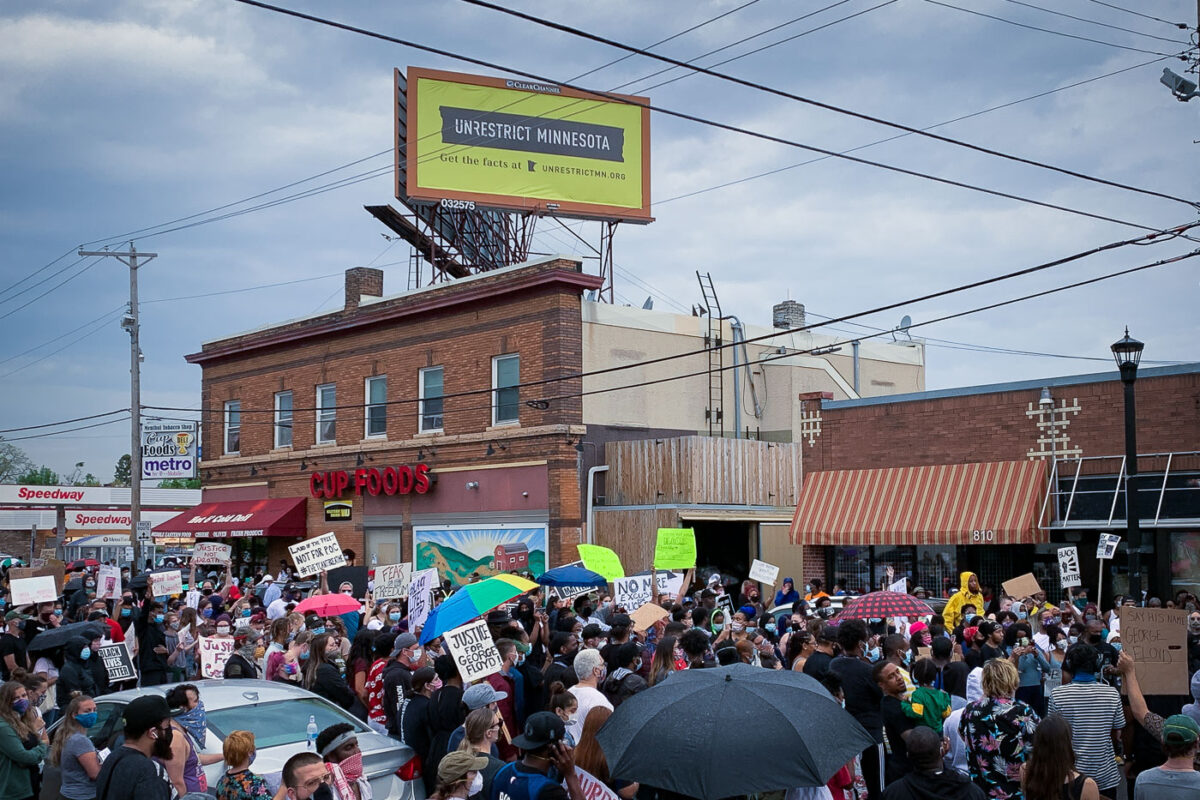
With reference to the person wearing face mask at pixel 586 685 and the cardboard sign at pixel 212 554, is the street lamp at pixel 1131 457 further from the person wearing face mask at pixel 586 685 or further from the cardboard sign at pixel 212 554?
the cardboard sign at pixel 212 554

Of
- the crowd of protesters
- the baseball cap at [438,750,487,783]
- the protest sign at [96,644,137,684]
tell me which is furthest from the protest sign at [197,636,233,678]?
the baseball cap at [438,750,487,783]

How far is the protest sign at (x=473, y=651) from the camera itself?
944 cm

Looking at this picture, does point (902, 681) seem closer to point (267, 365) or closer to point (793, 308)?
point (793, 308)

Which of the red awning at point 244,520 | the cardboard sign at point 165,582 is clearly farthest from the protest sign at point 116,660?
the red awning at point 244,520

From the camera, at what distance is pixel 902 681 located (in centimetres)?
882

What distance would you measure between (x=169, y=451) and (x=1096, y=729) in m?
38.7

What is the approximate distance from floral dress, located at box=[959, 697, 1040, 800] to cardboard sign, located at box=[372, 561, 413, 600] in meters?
11.9

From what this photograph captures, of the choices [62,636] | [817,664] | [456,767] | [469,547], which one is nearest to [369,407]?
[469,547]

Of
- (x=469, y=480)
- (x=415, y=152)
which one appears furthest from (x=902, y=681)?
(x=415, y=152)

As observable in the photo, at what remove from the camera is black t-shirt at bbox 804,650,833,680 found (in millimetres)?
9953

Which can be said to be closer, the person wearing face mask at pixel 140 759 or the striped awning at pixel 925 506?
the person wearing face mask at pixel 140 759

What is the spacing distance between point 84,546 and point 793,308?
40060mm

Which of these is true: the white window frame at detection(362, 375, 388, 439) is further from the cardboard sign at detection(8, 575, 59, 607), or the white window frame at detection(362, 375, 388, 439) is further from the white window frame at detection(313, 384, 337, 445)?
the cardboard sign at detection(8, 575, 59, 607)

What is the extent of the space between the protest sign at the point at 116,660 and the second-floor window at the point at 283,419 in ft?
79.8
